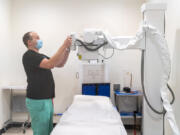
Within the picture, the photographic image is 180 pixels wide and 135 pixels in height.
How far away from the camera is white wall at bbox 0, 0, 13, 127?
120 inches

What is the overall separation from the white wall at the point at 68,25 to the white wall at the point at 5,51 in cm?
8

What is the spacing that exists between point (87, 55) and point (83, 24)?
2128 millimetres

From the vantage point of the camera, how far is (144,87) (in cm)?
135

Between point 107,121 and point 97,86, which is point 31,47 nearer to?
point 107,121

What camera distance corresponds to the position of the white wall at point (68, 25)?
3.33 metres

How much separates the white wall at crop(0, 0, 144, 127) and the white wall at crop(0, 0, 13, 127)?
0.28 ft

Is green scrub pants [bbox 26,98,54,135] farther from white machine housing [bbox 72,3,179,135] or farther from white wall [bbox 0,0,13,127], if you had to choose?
white wall [bbox 0,0,13,127]

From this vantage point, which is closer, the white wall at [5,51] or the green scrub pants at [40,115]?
the green scrub pants at [40,115]

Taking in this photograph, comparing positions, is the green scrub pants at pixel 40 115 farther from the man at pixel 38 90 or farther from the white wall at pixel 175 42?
the white wall at pixel 175 42

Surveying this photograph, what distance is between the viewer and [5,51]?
3.19 meters

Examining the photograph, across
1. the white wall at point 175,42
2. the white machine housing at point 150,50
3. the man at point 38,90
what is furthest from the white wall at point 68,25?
the white machine housing at point 150,50

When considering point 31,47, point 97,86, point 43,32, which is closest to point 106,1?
→ point 43,32

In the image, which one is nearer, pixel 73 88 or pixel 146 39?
pixel 146 39

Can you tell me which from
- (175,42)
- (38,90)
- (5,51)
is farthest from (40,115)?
(5,51)
